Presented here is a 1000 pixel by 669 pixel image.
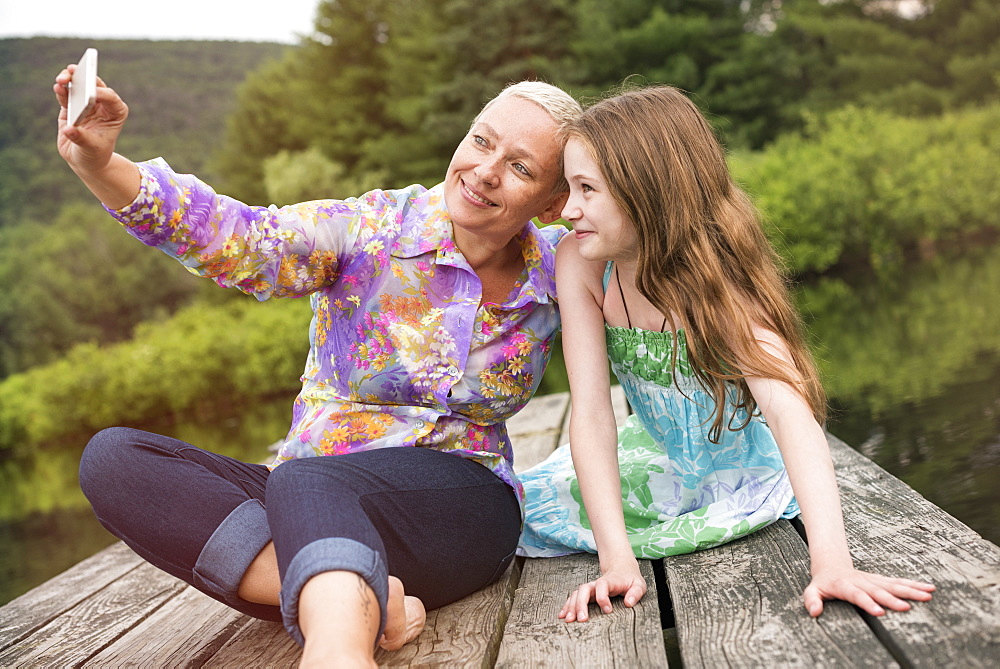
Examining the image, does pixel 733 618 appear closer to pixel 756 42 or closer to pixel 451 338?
pixel 451 338

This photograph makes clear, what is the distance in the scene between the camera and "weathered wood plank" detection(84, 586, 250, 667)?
1.91m

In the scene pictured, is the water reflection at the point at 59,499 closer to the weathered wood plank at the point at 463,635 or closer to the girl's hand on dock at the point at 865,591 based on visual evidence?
the weathered wood plank at the point at 463,635

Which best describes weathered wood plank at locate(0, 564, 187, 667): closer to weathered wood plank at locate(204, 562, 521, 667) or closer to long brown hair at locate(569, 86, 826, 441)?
Answer: weathered wood plank at locate(204, 562, 521, 667)

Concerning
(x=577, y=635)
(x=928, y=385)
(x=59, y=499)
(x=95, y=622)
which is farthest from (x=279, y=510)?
(x=59, y=499)

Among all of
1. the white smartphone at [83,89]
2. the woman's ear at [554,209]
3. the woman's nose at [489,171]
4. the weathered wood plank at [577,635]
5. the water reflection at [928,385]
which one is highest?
the white smartphone at [83,89]

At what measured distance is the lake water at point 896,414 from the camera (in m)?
3.51

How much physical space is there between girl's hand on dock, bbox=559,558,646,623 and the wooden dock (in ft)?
0.08

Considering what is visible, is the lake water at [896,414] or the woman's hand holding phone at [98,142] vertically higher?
the woman's hand holding phone at [98,142]

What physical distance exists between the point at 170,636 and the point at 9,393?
1707 centimetres

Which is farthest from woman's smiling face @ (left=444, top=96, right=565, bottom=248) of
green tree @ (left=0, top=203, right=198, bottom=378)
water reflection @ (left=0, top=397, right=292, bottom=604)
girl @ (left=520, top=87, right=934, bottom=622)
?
green tree @ (left=0, top=203, right=198, bottom=378)

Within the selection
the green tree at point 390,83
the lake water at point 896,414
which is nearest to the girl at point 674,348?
the lake water at point 896,414

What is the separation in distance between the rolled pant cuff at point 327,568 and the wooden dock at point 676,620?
0.82 ft

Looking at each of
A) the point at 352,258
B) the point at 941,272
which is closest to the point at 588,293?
the point at 352,258

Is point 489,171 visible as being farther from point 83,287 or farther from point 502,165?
point 83,287
